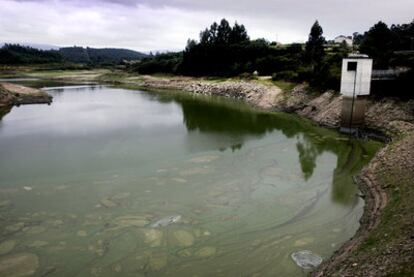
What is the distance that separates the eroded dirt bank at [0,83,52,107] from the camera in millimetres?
47438

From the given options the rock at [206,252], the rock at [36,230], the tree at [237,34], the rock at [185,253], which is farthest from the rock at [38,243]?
the tree at [237,34]

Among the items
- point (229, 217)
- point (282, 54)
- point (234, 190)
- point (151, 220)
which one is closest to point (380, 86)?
point (234, 190)

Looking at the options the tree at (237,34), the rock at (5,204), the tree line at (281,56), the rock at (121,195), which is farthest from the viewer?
the tree at (237,34)

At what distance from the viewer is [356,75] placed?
28.5 meters

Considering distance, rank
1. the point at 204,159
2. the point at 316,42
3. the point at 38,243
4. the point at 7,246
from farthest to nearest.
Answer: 1. the point at 316,42
2. the point at 204,159
3. the point at 38,243
4. the point at 7,246

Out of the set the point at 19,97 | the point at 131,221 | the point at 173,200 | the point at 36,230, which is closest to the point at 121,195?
the point at 173,200

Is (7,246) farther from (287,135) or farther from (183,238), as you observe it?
(287,135)

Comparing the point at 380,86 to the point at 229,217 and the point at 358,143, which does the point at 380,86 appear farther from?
the point at 229,217

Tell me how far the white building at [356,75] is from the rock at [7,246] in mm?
24621

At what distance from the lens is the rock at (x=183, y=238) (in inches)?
475

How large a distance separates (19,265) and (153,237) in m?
3.91

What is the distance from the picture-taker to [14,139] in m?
27.4

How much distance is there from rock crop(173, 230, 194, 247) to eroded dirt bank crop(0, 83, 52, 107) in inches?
1606

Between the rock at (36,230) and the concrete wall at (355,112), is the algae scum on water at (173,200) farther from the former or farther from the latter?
the concrete wall at (355,112)
